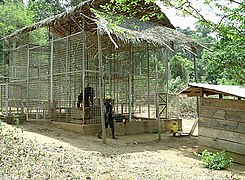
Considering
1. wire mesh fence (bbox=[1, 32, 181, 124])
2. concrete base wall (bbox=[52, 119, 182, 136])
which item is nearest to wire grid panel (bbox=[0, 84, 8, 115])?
wire mesh fence (bbox=[1, 32, 181, 124])

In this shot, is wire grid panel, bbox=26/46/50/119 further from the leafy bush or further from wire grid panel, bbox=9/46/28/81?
the leafy bush

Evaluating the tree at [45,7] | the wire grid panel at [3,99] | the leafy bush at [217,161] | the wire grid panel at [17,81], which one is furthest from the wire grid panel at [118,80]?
the tree at [45,7]

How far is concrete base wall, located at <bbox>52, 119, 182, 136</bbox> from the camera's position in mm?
11852

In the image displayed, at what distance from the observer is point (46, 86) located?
47.2 ft

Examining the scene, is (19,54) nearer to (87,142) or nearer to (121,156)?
(87,142)

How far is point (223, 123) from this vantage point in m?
8.56

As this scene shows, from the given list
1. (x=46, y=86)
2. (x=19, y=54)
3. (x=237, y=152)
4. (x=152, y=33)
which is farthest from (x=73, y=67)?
(x=237, y=152)

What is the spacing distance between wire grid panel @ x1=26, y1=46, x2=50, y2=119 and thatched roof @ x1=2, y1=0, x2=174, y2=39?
1.13m

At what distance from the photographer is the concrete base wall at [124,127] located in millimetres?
11852

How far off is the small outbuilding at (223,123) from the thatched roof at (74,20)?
357 cm

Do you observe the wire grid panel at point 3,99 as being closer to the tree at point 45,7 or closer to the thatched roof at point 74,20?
the thatched roof at point 74,20

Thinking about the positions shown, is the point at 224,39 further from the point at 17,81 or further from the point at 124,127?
the point at 17,81

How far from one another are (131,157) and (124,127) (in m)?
4.26

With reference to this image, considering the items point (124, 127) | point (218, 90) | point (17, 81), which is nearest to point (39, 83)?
point (17, 81)
